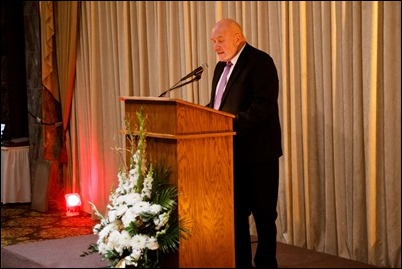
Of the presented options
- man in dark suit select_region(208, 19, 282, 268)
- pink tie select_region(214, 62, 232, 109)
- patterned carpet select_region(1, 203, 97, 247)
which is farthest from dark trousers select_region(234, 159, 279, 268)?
patterned carpet select_region(1, 203, 97, 247)

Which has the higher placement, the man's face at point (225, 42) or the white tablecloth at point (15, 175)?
the man's face at point (225, 42)

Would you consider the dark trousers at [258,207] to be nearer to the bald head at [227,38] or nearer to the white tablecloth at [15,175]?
the bald head at [227,38]

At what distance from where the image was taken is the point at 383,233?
17.2 ft

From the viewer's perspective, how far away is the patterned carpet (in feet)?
22.5

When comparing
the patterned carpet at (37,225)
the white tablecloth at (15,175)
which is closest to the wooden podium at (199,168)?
the patterned carpet at (37,225)

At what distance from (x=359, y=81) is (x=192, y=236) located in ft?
5.99

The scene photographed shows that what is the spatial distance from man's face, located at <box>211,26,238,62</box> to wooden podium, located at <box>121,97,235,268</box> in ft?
1.65

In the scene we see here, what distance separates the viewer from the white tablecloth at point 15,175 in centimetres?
868

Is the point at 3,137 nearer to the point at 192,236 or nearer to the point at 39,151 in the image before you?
the point at 39,151

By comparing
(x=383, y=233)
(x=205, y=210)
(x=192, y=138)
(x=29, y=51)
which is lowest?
(x=383, y=233)

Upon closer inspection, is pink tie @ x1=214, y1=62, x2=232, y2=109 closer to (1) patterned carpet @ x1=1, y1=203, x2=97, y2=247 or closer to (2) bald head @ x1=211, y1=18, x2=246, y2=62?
(2) bald head @ x1=211, y1=18, x2=246, y2=62

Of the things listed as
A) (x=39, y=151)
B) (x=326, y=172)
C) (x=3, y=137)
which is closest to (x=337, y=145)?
(x=326, y=172)

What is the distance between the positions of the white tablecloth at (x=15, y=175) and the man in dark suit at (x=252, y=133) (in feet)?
15.3

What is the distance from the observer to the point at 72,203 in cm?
805
